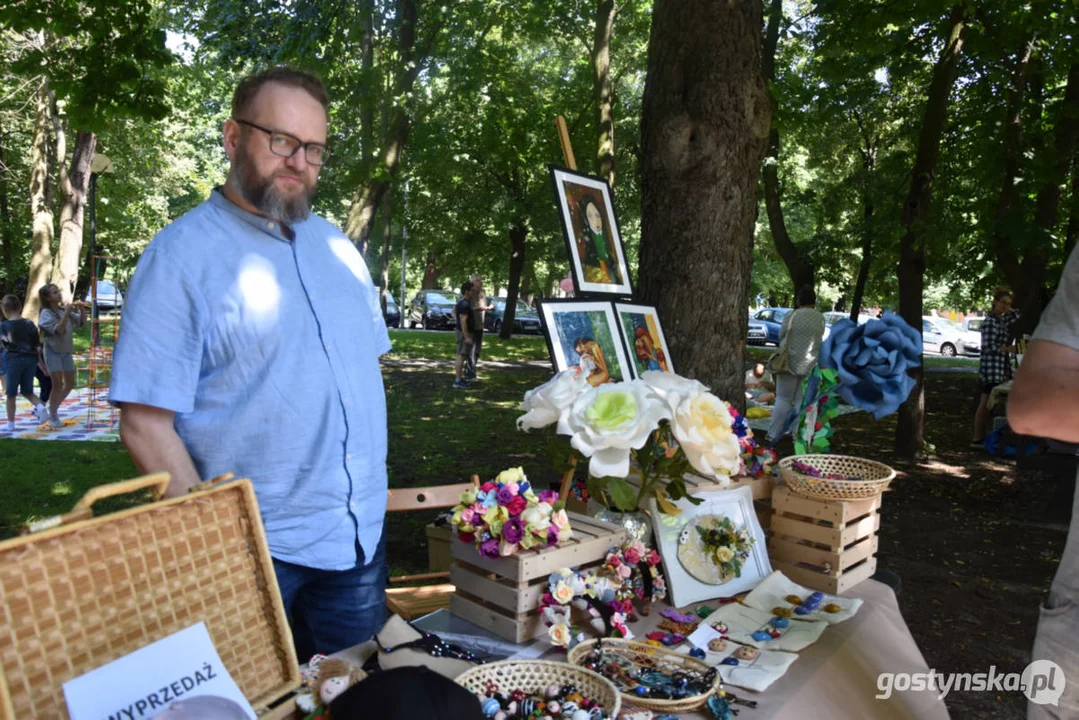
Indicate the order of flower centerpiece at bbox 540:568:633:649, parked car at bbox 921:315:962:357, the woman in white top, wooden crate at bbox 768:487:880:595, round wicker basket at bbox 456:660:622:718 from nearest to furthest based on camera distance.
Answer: round wicker basket at bbox 456:660:622:718 → flower centerpiece at bbox 540:568:633:649 → wooden crate at bbox 768:487:880:595 → the woman in white top → parked car at bbox 921:315:962:357

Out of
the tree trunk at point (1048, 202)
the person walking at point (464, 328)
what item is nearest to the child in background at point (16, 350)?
the person walking at point (464, 328)

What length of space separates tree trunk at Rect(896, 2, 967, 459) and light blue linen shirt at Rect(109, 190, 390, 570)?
618cm

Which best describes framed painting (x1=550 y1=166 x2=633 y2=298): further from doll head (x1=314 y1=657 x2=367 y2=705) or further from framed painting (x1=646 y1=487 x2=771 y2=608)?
doll head (x1=314 y1=657 x2=367 y2=705)

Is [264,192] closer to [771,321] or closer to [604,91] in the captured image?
[604,91]

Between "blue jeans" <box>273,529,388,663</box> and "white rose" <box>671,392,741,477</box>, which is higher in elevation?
"white rose" <box>671,392,741,477</box>

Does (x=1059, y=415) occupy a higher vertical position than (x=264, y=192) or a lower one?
lower

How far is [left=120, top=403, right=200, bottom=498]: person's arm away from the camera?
150 cm

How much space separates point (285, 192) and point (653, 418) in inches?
38.1

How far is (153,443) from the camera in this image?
150cm

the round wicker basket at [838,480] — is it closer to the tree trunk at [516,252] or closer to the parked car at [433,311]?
the tree trunk at [516,252]

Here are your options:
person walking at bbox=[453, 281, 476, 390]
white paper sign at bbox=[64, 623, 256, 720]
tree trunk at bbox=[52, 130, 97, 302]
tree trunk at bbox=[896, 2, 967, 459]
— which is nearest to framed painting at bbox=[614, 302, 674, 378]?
white paper sign at bbox=[64, 623, 256, 720]

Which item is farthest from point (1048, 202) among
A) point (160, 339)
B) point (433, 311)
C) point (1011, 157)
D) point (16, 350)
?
point (433, 311)

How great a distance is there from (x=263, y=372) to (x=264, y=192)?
1.34 ft

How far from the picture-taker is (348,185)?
10.3m
